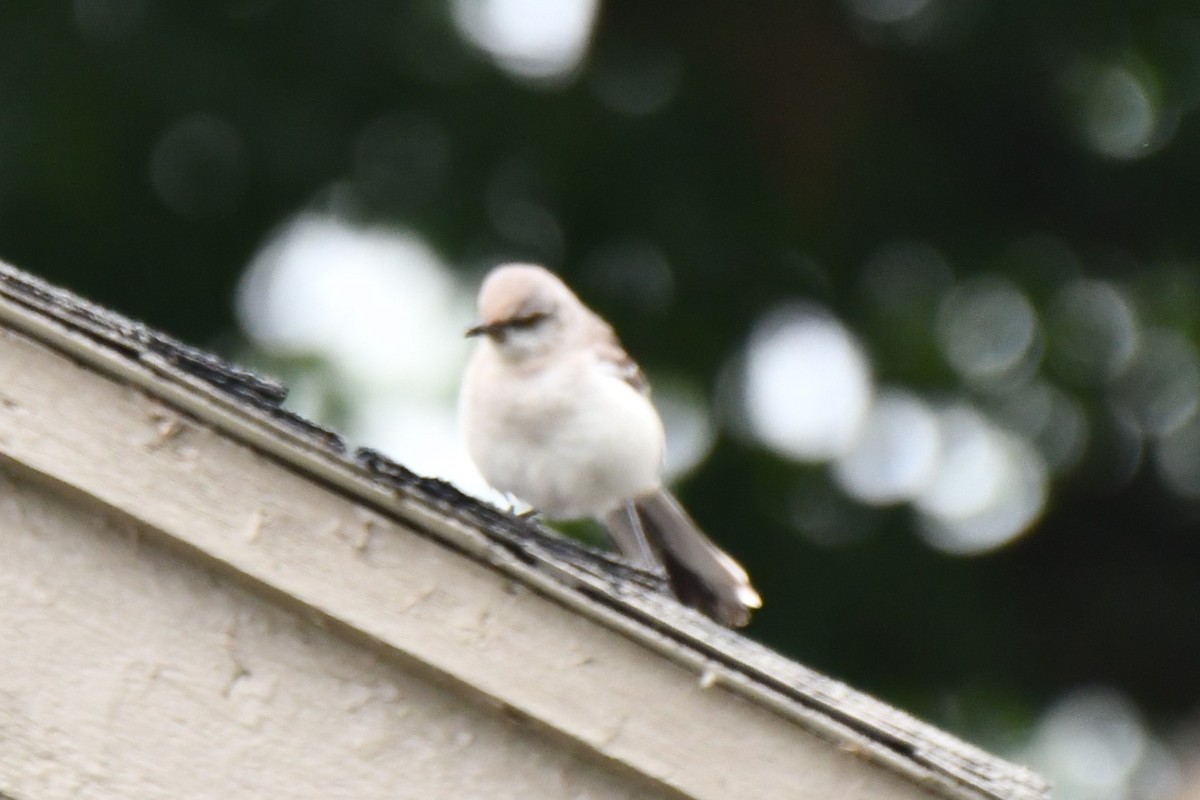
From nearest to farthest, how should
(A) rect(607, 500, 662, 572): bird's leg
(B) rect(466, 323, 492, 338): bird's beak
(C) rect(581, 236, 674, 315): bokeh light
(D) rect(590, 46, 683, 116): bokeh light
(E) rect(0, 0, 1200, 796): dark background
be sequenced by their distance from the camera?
(B) rect(466, 323, 492, 338): bird's beak, (A) rect(607, 500, 662, 572): bird's leg, (E) rect(0, 0, 1200, 796): dark background, (C) rect(581, 236, 674, 315): bokeh light, (D) rect(590, 46, 683, 116): bokeh light

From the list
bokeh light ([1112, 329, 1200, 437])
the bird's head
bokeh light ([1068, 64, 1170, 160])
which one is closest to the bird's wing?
the bird's head

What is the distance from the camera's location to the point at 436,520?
189 centimetres

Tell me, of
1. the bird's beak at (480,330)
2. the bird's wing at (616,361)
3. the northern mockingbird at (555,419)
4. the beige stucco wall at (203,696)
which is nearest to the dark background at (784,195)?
the bird's wing at (616,361)

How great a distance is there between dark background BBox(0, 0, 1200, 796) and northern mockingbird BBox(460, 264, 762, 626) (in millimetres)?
1541

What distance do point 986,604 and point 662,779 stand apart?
5741 millimetres

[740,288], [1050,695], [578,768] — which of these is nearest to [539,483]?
[740,288]

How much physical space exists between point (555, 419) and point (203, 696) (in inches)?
114

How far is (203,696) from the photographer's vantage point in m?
1.98

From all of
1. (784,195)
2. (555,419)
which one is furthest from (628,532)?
(784,195)

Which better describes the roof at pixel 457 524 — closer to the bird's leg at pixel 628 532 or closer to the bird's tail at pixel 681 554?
the bird's tail at pixel 681 554

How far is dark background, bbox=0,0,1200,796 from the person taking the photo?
22.1 feet

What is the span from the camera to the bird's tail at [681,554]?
4543mm

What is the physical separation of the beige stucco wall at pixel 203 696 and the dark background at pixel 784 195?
4.57m

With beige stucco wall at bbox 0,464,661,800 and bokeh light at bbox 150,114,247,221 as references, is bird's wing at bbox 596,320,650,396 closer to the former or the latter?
bokeh light at bbox 150,114,247,221
